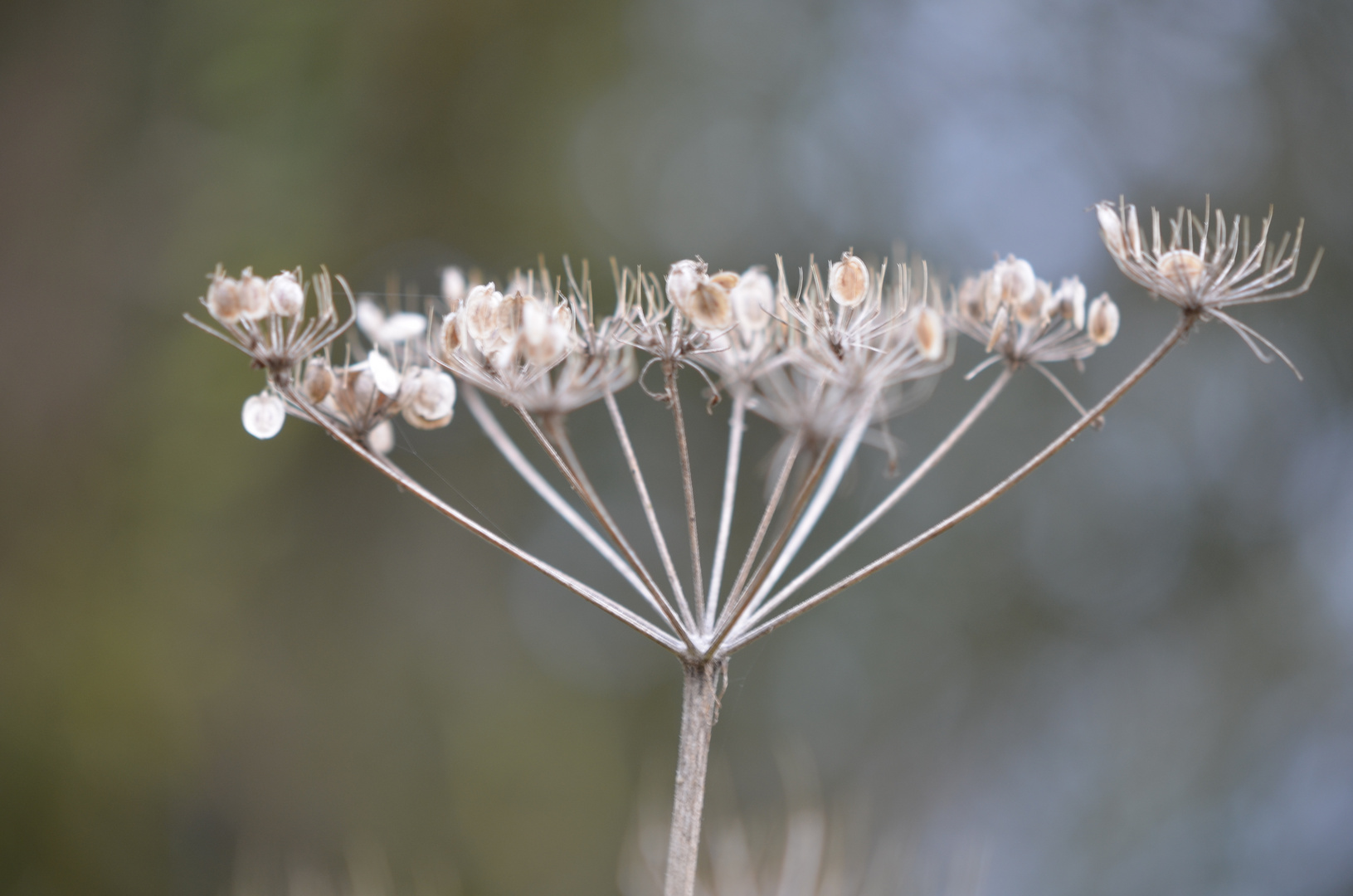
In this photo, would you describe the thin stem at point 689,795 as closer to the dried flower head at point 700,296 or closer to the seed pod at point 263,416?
the dried flower head at point 700,296

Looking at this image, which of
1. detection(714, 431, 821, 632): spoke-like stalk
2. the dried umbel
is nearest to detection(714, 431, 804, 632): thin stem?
detection(714, 431, 821, 632): spoke-like stalk

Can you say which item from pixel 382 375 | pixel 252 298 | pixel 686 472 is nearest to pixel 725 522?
pixel 686 472

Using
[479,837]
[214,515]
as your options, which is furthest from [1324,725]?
[214,515]

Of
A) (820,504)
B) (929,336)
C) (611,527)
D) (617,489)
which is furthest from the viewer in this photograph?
(617,489)

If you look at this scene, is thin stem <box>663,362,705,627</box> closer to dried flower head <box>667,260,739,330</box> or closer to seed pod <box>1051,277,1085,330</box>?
dried flower head <box>667,260,739,330</box>

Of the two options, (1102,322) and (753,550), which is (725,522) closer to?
(753,550)

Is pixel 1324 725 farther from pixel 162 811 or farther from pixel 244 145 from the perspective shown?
pixel 244 145

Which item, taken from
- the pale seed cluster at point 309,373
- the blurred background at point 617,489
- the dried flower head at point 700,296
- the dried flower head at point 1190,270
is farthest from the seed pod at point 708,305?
the blurred background at point 617,489

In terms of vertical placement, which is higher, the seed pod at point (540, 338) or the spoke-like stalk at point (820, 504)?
the seed pod at point (540, 338)
